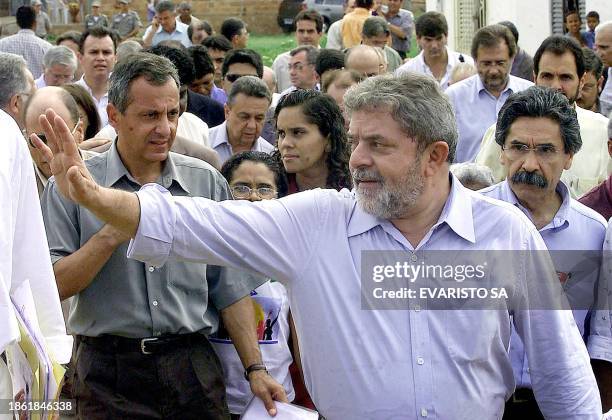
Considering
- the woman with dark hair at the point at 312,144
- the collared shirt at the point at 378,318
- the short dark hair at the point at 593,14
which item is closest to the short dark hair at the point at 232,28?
the short dark hair at the point at 593,14

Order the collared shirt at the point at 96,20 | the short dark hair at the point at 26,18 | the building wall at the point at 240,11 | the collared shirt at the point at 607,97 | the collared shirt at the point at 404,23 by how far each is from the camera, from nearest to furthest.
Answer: the collared shirt at the point at 607,97 < the short dark hair at the point at 26,18 < the collared shirt at the point at 404,23 < the collared shirt at the point at 96,20 < the building wall at the point at 240,11

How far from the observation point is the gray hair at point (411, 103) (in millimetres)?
3670

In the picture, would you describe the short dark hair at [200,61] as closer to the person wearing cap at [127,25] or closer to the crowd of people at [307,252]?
the crowd of people at [307,252]

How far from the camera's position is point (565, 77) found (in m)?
7.60

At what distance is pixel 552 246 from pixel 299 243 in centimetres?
164

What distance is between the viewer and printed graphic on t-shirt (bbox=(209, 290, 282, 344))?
199 inches

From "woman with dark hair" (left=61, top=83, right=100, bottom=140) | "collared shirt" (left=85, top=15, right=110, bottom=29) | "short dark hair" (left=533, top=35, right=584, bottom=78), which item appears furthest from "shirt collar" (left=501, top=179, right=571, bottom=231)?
"collared shirt" (left=85, top=15, right=110, bottom=29)

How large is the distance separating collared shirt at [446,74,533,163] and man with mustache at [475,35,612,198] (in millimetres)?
731

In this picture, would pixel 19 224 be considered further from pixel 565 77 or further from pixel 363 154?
pixel 565 77

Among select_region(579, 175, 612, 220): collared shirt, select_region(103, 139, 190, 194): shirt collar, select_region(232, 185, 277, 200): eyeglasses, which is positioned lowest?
select_region(579, 175, 612, 220): collared shirt

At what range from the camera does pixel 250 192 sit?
19.0 feet

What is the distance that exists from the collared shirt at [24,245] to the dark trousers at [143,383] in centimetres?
74

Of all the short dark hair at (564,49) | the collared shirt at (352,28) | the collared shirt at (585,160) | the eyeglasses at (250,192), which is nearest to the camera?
the eyeglasses at (250,192)

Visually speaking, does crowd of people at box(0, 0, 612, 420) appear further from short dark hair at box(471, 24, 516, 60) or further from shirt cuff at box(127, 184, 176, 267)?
short dark hair at box(471, 24, 516, 60)
